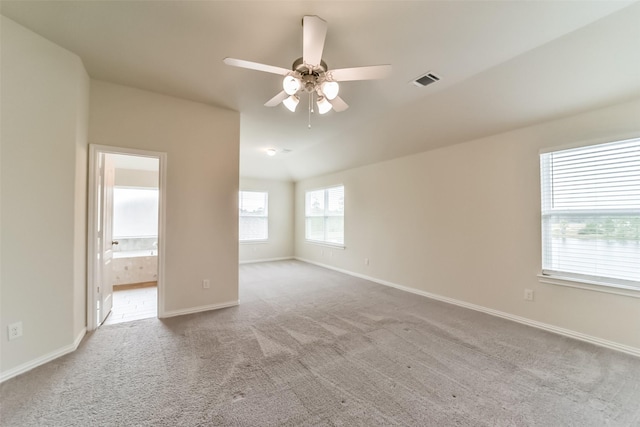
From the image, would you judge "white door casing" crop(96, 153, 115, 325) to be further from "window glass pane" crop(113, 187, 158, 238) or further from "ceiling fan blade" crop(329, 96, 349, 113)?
"window glass pane" crop(113, 187, 158, 238)

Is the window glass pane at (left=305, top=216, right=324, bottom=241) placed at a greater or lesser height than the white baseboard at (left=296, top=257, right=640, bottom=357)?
greater

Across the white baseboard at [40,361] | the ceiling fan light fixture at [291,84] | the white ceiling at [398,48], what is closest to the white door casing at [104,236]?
the white baseboard at [40,361]

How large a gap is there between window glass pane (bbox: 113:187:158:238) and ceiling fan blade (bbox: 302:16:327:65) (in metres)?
5.79

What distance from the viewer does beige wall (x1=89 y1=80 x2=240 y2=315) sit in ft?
9.71

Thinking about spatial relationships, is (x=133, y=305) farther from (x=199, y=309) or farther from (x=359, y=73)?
(x=359, y=73)

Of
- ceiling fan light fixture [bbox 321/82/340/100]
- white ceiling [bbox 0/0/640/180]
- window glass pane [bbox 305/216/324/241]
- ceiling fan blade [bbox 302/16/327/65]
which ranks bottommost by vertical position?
window glass pane [bbox 305/216/324/241]

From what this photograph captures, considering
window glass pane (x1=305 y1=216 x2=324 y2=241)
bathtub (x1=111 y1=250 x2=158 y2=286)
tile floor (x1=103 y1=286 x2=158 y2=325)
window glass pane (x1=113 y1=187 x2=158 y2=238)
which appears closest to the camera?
tile floor (x1=103 y1=286 x2=158 y2=325)

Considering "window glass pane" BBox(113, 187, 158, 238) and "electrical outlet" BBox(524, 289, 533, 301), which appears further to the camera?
"window glass pane" BBox(113, 187, 158, 238)

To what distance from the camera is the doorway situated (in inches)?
111

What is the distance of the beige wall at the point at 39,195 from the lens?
79.5 inches

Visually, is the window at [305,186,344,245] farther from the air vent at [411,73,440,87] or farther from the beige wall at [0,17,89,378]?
the beige wall at [0,17,89,378]

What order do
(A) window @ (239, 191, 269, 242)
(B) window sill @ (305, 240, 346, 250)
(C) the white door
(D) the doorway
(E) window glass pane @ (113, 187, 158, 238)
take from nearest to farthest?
(D) the doorway → (C) the white door → (E) window glass pane @ (113, 187, 158, 238) → (B) window sill @ (305, 240, 346, 250) → (A) window @ (239, 191, 269, 242)

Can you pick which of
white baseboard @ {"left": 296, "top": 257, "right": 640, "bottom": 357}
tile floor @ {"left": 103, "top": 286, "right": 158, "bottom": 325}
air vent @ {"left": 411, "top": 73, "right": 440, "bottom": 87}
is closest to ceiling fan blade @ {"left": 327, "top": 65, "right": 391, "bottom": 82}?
air vent @ {"left": 411, "top": 73, "right": 440, "bottom": 87}

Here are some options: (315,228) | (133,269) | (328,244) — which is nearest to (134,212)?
(133,269)
